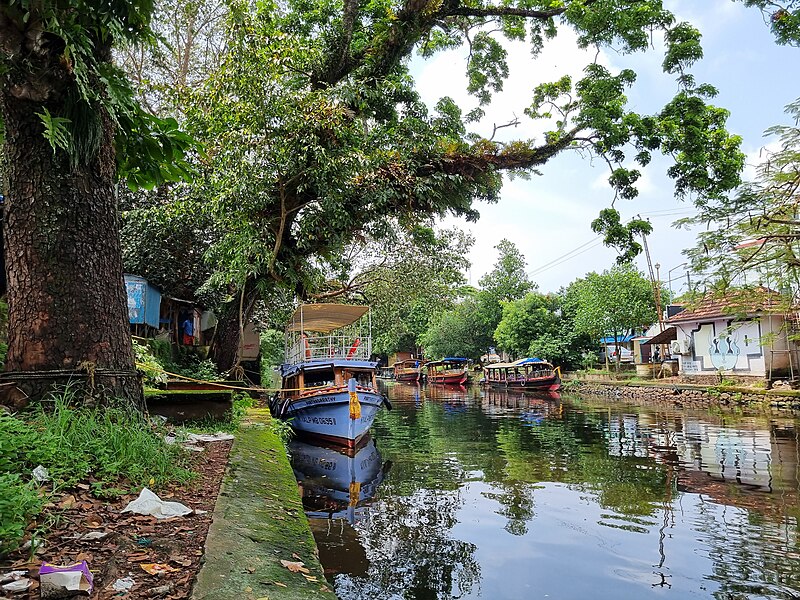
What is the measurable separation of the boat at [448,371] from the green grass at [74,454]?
3981 cm

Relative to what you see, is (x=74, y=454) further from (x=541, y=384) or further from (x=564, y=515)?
(x=541, y=384)

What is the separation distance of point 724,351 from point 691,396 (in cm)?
305

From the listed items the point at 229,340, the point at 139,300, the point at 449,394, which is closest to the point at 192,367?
the point at 229,340

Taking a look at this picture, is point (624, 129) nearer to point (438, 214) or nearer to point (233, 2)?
point (438, 214)

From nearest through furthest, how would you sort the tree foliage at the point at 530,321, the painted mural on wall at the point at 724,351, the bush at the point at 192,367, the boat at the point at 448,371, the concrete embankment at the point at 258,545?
the concrete embankment at the point at 258,545, the bush at the point at 192,367, the painted mural on wall at the point at 724,351, the tree foliage at the point at 530,321, the boat at the point at 448,371

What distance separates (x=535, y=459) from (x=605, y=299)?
69.7ft

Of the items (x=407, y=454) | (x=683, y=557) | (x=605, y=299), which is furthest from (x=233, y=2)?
(x=605, y=299)

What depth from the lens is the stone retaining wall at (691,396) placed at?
18.4 m

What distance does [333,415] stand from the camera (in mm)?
13625

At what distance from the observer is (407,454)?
13133 mm

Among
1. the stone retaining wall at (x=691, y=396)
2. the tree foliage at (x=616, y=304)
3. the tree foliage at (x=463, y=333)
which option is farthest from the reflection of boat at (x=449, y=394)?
the tree foliage at (x=616, y=304)

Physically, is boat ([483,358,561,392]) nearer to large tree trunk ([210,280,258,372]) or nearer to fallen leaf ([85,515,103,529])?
large tree trunk ([210,280,258,372])

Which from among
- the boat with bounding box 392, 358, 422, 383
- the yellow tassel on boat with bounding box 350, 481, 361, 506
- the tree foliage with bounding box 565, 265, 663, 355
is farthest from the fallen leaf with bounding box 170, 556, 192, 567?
the boat with bounding box 392, 358, 422, 383

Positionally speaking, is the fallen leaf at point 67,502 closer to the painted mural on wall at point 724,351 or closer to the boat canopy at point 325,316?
the boat canopy at point 325,316
